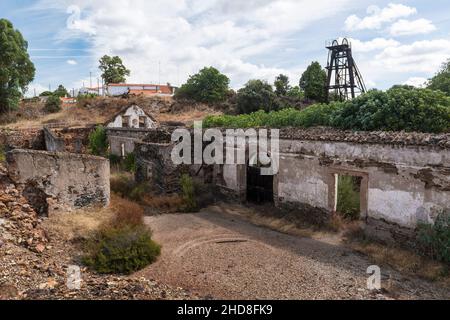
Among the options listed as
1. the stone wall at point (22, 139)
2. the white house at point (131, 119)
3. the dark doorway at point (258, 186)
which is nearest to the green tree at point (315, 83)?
the white house at point (131, 119)

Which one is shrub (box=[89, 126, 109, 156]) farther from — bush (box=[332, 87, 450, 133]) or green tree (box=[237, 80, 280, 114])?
bush (box=[332, 87, 450, 133])

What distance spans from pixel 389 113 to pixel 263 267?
6.00 m

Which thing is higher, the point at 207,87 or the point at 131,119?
the point at 207,87

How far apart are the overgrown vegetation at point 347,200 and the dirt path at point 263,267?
1.41m

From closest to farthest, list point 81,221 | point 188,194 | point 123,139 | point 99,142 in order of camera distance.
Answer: point 81,221, point 188,194, point 123,139, point 99,142

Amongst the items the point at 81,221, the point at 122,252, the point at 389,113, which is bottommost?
the point at 122,252

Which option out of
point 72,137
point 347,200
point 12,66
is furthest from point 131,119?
point 347,200

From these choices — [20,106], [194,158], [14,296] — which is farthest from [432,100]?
[20,106]

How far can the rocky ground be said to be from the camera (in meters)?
6.54

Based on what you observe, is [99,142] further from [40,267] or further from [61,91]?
[61,91]

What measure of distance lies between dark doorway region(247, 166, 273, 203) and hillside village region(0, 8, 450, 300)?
60 millimetres

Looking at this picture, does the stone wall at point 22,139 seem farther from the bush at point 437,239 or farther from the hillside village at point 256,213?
the bush at point 437,239

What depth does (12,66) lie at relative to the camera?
32812 millimetres

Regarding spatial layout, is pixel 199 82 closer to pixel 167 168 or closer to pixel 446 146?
pixel 167 168
